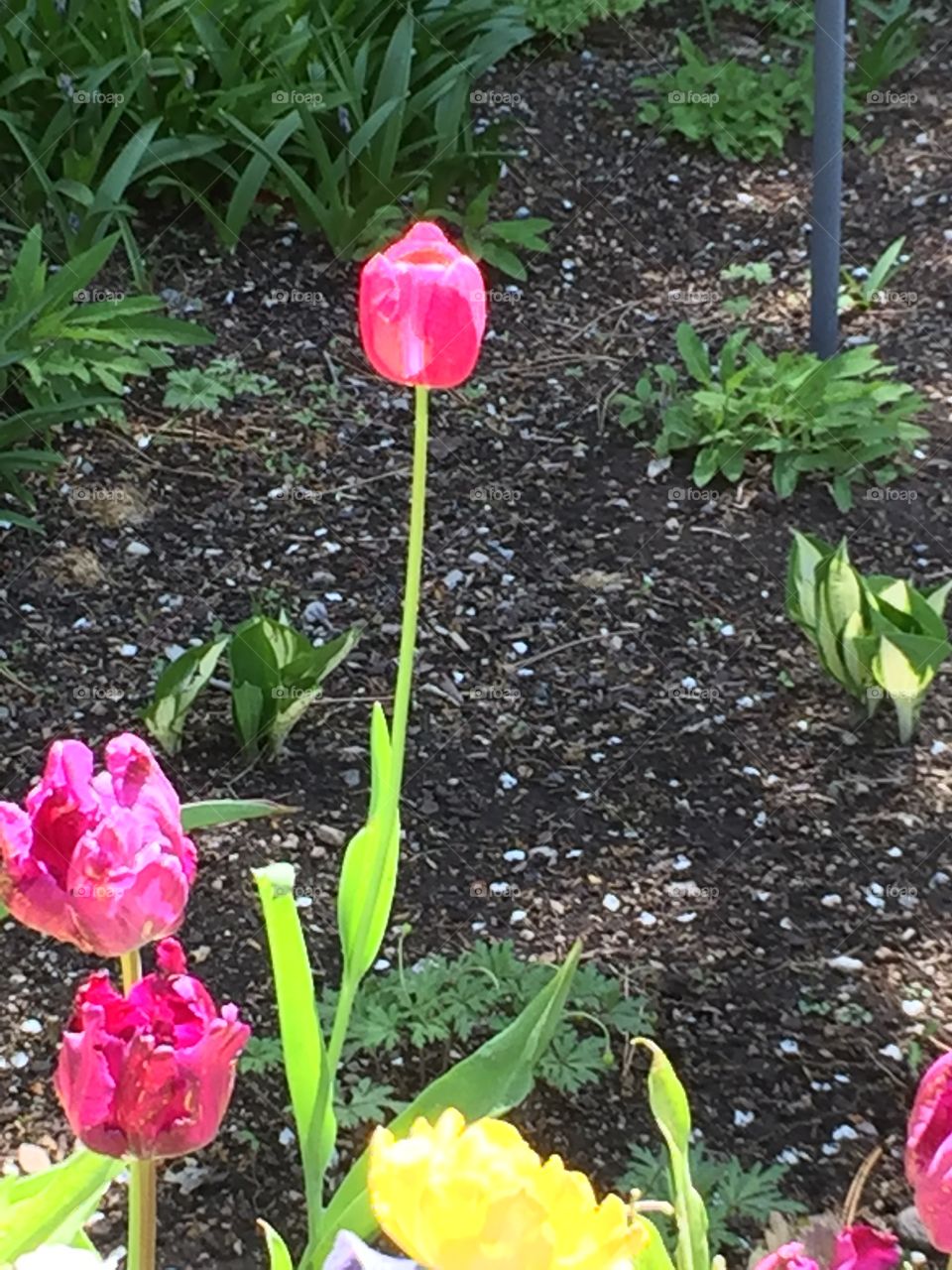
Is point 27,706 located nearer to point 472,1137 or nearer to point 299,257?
point 299,257

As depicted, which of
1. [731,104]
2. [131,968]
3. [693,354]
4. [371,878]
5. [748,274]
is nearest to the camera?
[131,968]

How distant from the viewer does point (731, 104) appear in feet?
12.5

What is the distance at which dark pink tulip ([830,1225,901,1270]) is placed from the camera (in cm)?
82

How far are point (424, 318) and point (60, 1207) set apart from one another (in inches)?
23.3

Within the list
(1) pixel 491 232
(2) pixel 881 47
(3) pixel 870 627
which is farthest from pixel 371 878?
(2) pixel 881 47

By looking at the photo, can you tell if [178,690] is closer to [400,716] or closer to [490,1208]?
[400,716]

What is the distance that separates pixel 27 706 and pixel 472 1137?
6.00ft

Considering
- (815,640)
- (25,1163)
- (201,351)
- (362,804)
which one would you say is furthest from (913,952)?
(201,351)

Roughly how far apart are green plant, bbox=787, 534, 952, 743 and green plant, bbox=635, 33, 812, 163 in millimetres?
1668

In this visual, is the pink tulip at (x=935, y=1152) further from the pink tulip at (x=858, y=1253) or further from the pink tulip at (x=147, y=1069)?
the pink tulip at (x=147, y=1069)

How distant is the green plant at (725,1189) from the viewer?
5.43 ft

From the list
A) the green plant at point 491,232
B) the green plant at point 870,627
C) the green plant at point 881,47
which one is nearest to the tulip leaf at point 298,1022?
the green plant at point 870,627

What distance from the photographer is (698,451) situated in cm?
288

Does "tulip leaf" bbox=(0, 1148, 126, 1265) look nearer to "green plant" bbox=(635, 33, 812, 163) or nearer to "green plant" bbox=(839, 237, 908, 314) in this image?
"green plant" bbox=(839, 237, 908, 314)
